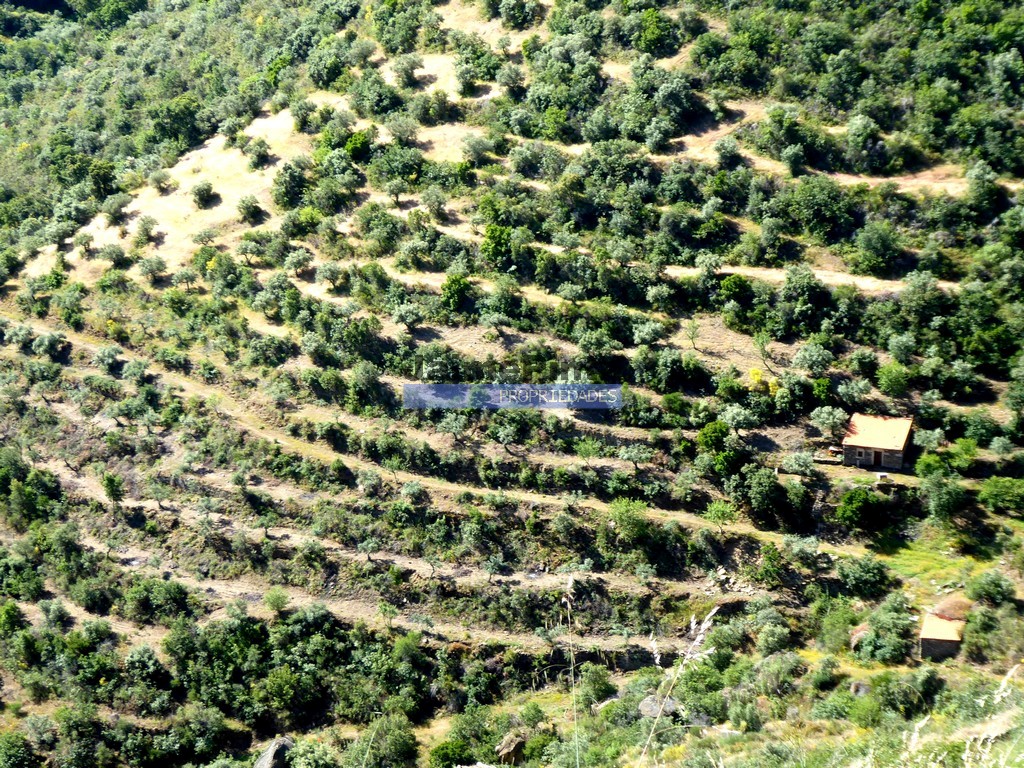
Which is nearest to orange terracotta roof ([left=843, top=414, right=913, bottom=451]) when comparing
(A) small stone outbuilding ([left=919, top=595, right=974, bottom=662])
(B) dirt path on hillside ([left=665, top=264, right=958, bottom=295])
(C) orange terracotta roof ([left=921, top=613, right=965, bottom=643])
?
(B) dirt path on hillside ([left=665, top=264, right=958, bottom=295])

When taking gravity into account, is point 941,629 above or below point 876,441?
below

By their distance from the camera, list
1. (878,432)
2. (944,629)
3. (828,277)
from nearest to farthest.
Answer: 1. (944,629)
2. (878,432)
3. (828,277)

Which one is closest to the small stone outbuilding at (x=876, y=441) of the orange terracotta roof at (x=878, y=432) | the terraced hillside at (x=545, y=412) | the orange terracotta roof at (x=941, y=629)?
the orange terracotta roof at (x=878, y=432)

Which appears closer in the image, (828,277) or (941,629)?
(941,629)

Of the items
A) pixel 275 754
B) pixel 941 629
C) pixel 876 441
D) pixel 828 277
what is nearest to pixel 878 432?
pixel 876 441

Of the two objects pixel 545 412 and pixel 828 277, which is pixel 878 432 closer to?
pixel 828 277

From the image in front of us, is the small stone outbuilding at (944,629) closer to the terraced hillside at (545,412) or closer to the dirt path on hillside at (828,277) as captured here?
the terraced hillside at (545,412)

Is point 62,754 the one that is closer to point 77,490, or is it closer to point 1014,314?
point 77,490
